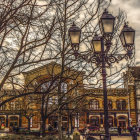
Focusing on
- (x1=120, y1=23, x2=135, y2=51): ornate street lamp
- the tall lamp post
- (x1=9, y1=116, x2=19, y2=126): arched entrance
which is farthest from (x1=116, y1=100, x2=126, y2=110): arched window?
(x1=120, y1=23, x2=135, y2=51): ornate street lamp

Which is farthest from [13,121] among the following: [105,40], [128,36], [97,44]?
[128,36]

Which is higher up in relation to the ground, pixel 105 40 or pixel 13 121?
pixel 105 40

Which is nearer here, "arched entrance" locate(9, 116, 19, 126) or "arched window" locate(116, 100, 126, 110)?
"arched entrance" locate(9, 116, 19, 126)

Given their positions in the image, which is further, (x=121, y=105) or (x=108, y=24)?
(x=121, y=105)

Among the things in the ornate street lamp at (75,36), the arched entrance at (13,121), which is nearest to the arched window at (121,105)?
the arched entrance at (13,121)

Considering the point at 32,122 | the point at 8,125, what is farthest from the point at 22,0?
the point at 8,125

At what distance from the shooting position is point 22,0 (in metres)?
10.9

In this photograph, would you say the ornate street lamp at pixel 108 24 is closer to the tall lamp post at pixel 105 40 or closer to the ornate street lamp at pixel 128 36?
the tall lamp post at pixel 105 40

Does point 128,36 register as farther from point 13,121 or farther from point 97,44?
point 13,121

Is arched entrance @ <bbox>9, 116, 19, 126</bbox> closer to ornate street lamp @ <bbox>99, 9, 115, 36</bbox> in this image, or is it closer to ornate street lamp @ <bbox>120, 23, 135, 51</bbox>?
ornate street lamp @ <bbox>120, 23, 135, 51</bbox>

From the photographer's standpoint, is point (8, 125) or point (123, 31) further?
point (8, 125)

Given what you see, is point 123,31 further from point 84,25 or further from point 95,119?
point 95,119

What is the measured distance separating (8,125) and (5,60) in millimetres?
35998

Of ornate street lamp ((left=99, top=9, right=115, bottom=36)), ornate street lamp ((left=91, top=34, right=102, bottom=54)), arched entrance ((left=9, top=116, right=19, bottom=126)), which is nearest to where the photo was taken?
ornate street lamp ((left=99, top=9, right=115, bottom=36))
